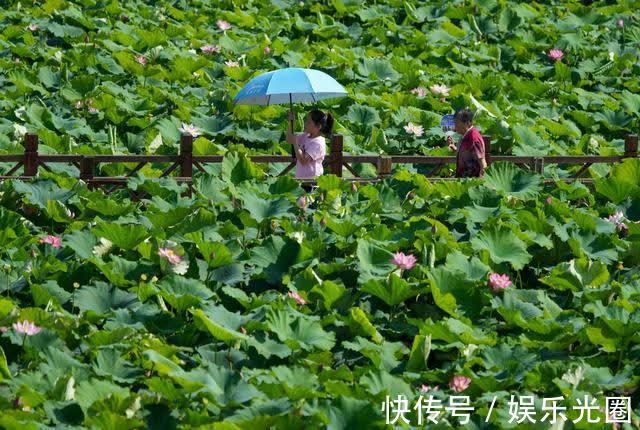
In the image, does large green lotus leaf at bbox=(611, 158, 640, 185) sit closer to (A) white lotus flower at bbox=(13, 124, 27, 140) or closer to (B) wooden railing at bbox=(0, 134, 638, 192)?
(B) wooden railing at bbox=(0, 134, 638, 192)

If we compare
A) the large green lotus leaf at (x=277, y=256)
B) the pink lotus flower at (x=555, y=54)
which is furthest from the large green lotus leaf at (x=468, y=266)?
the pink lotus flower at (x=555, y=54)

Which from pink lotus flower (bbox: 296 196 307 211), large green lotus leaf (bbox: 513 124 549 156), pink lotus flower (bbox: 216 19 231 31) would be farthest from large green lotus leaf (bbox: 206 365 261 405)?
pink lotus flower (bbox: 216 19 231 31)

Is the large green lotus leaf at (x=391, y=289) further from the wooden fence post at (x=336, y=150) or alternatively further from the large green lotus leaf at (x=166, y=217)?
the wooden fence post at (x=336, y=150)

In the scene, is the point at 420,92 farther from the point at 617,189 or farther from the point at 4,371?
the point at 4,371

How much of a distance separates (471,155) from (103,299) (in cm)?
305

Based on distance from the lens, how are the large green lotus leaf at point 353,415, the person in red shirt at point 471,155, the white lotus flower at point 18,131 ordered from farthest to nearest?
the white lotus flower at point 18,131
the person in red shirt at point 471,155
the large green lotus leaf at point 353,415

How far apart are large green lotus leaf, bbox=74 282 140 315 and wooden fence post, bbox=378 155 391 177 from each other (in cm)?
311

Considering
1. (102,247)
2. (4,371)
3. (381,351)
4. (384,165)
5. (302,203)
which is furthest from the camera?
(384,165)

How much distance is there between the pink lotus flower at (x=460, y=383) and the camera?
5625mm

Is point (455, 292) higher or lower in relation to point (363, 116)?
higher

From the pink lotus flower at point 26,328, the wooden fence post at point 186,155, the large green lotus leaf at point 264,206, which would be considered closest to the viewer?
the pink lotus flower at point 26,328

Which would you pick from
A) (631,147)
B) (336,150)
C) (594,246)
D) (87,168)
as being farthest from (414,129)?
(594,246)

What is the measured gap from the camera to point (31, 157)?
29.2 ft

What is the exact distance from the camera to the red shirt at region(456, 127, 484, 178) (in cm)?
863
